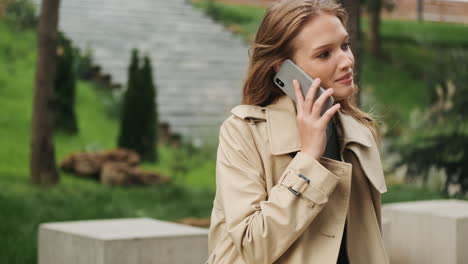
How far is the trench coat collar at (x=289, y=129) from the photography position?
217cm

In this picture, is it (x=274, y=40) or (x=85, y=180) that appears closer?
(x=274, y=40)

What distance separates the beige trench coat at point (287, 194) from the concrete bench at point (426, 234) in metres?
3.16

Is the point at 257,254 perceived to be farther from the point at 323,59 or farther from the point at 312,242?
the point at 323,59

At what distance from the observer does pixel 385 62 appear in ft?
78.1

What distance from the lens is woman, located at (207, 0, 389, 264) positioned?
2.02 meters

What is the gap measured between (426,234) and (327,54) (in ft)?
11.7

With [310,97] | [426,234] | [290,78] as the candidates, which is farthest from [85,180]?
[310,97]

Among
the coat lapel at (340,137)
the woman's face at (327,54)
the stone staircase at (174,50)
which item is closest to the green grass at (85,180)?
the stone staircase at (174,50)

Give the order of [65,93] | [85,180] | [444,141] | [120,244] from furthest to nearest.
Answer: [65,93], [85,180], [444,141], [120,244]

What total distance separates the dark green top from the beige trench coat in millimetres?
26

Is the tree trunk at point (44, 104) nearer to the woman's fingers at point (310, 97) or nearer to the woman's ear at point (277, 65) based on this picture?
the woman's ear at point (277, 65)

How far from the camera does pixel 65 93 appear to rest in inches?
520

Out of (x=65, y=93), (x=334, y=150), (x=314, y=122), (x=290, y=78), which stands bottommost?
(x=65, y=93)

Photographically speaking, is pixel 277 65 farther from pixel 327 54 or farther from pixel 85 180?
pixel 85 180
